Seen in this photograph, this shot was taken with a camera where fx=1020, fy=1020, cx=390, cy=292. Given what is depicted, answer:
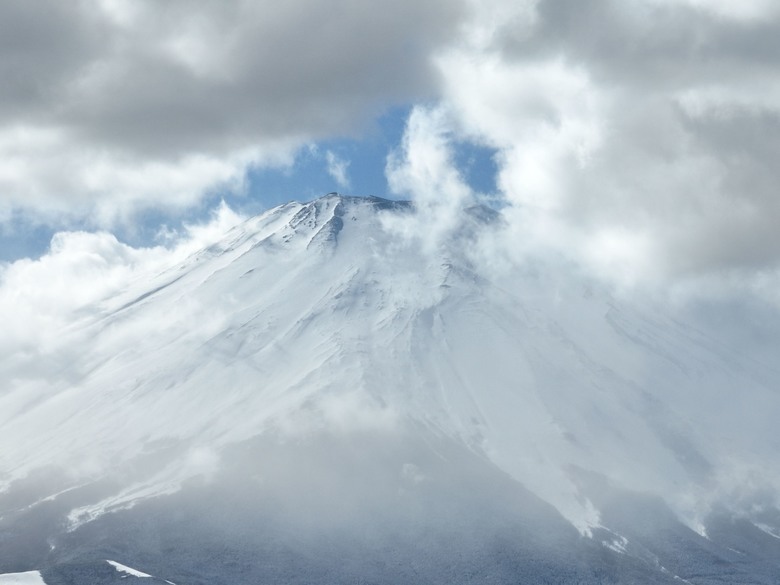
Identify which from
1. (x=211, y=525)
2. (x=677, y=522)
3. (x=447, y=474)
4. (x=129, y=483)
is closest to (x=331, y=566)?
(x=211, y=525)

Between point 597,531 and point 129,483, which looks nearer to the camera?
point 597,531

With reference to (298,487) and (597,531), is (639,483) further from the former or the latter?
(298,487)

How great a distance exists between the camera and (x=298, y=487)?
553 feet

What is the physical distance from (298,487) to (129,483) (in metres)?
30.3

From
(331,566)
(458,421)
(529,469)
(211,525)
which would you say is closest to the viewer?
(331,566)

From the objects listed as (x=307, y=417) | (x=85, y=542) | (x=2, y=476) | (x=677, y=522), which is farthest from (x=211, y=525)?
(x=677, y=522)

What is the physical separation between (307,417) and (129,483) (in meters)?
34.6

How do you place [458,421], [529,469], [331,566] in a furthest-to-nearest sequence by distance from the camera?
1. [458,421]
2. [529,469]
3. [331,566]

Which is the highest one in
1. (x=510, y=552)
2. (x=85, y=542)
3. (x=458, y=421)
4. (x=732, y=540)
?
(x=458, y=421)

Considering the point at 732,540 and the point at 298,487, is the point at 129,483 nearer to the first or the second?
the point at 298,487

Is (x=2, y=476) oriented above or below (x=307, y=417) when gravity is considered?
below

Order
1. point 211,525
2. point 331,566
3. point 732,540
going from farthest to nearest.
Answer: point 732,540 → point 211,525 → point 331,566

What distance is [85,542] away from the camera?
149 metres

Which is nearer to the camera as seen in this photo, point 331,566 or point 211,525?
point 331,566
